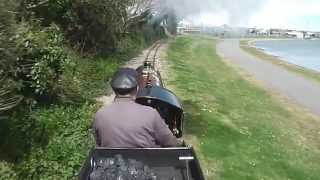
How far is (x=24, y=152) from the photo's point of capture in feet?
34.5

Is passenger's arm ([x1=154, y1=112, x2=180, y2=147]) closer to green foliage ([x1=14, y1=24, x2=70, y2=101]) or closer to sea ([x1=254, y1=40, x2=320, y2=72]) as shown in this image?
green foliage ([x1=14, y1=24, x2=70, y2=101])

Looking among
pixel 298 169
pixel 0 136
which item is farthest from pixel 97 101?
pixel 298 169

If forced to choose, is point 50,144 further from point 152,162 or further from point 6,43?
point 152,162

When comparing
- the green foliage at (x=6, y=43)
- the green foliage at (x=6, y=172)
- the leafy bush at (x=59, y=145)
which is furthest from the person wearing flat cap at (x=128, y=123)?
the green foliage at (x=6, y=172)

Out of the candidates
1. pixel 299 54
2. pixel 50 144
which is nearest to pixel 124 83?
pixel 50 144

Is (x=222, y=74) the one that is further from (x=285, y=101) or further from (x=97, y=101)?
(x=97, y=101)

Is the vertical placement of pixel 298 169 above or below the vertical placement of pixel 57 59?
below

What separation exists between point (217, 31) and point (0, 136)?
15974 cm

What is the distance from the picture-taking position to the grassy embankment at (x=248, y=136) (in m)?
11.0

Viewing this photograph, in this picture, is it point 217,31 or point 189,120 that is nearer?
point 189,120

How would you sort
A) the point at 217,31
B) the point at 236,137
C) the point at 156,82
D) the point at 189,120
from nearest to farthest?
the point at 156,82 < the point at 236,137 < the point at 189,120 < the point at 217,31

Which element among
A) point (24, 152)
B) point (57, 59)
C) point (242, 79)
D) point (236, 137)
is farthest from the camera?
point (242, 79)

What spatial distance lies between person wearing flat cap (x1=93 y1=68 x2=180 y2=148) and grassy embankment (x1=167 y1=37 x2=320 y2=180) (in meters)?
4.89

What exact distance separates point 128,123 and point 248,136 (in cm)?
908
